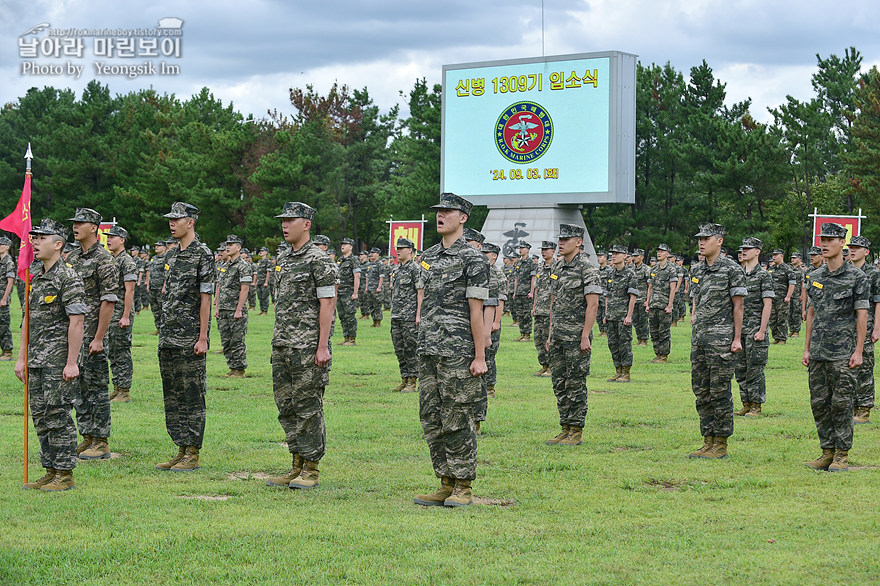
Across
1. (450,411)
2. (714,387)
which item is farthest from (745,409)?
(450,411)

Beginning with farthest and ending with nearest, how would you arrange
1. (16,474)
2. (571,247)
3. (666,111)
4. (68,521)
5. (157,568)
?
(666,111), (571,247), (16,474), (68,521), (157,568)

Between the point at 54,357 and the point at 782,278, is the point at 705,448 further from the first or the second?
the point at 782,278

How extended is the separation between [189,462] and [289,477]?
3.65 ft

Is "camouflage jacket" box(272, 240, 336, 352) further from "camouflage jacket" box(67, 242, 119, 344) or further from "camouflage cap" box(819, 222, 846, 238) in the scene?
"camouflage cap" box(819, 222, 846, 238)

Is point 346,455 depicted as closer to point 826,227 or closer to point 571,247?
point 571,247

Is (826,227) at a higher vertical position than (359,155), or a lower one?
lower

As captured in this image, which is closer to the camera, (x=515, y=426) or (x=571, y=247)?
(x=571, y=247)

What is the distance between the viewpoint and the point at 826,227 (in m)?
8.63

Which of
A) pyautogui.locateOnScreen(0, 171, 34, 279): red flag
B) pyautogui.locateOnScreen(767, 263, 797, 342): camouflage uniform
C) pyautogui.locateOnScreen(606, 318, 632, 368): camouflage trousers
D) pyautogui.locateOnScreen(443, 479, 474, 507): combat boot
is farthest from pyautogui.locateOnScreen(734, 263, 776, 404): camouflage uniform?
pyautogui.locateOnScreen(767, 263, 797, 342): camouflage uniform

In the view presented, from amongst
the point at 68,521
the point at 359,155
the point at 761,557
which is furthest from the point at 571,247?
the point at 359,155

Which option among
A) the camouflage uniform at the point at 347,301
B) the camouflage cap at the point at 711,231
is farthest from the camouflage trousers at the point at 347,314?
the camouflage cap at the point at 711,231

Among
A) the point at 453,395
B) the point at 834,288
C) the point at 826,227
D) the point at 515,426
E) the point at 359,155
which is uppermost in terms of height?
the point at 359,155

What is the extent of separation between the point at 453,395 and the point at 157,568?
2.46 metres

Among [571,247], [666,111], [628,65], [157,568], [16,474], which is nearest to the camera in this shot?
Answer: [157,568]
